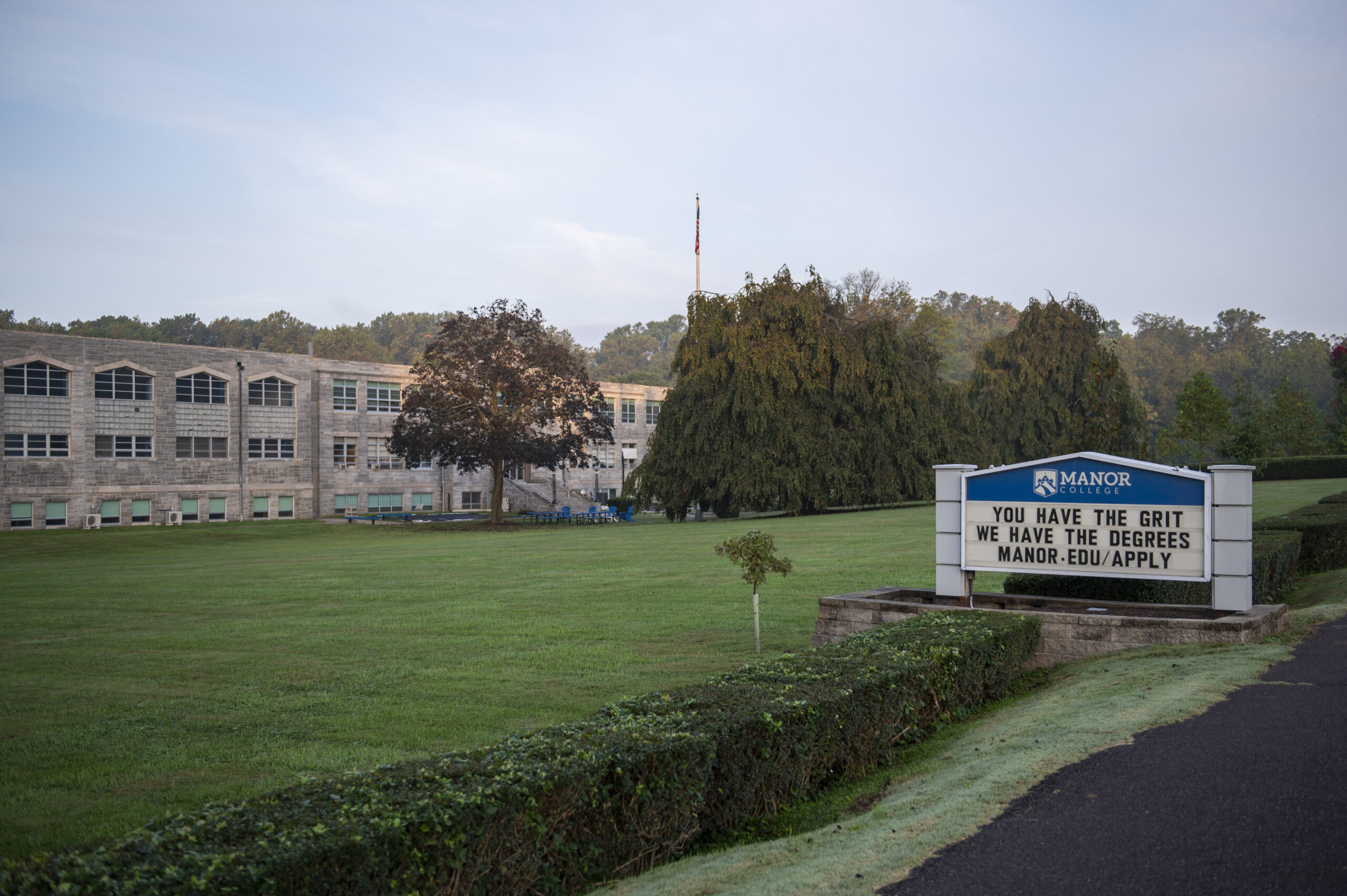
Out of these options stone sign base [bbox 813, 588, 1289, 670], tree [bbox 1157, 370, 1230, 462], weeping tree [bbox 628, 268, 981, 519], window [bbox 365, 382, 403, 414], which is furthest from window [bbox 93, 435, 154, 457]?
tree [bbox 1157, 370, 1230, 462]

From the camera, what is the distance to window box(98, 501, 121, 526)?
44500mm

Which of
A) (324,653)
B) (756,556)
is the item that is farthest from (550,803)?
(324,653)

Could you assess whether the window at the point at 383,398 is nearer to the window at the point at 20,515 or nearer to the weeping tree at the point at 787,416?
the window at the point at 20,515

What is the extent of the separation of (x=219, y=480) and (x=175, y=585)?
3185 cm

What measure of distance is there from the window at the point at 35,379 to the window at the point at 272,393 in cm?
811

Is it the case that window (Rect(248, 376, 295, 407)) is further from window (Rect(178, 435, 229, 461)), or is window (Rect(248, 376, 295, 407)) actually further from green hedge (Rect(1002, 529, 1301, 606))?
green hedge (Rect(1002, 529, 1301, 606))

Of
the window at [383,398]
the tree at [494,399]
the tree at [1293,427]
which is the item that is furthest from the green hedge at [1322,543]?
the window at [383,398]

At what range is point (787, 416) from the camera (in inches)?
1607

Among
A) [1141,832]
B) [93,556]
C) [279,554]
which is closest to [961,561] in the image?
[1141,832]

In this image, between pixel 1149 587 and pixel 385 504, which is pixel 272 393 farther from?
pixel 1149 587

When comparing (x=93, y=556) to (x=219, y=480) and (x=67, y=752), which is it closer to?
(x=219, y=480)

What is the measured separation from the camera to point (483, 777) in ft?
15.1

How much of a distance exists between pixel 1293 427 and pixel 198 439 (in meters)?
60.4

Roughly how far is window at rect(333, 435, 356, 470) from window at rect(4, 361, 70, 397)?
12.9 meters
